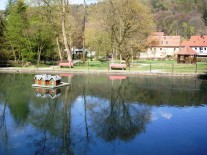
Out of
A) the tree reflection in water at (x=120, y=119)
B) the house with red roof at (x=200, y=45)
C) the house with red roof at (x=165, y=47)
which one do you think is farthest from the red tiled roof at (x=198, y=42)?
the tree reflection in water at (x=120, y=119)

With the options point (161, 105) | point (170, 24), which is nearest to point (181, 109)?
point (161, 105)

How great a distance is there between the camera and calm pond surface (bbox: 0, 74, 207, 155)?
9.57 meters

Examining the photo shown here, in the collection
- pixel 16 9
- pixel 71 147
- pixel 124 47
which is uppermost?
pixel 16 9

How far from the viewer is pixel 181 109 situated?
15.1 meters

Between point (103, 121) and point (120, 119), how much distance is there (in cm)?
83

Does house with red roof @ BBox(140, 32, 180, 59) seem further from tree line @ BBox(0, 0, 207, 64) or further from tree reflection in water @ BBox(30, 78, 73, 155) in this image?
tree reflection in water @ BBox(30, 78, 73, 155)

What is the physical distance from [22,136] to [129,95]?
9679mm

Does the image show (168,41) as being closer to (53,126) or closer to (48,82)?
(48,82)

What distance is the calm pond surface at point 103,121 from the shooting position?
957cm

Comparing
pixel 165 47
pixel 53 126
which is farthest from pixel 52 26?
pixel 165 47

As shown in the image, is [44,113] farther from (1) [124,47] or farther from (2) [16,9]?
(2) [16,9]

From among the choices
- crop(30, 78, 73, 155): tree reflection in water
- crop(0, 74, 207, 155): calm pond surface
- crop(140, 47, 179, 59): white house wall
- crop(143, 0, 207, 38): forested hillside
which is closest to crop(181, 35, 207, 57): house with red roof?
crop(140, 47, 179, 59): white house wall

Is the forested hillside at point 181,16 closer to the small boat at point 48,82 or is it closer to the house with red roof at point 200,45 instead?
the house with red roof at point 200,45

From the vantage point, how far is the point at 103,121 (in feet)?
41.9
